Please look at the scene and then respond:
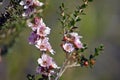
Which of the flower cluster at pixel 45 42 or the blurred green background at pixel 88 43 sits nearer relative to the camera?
the flower cluster at pixel 45 42

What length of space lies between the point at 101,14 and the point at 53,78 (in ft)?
21.9

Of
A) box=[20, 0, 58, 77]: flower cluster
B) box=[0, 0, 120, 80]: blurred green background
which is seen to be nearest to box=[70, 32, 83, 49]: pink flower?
box=[20, 0, 58, 77]: flower cluster

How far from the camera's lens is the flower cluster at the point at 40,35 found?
2.88 m

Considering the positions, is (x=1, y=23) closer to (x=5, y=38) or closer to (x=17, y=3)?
(x=17, y=3)

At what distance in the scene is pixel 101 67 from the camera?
10508 mm

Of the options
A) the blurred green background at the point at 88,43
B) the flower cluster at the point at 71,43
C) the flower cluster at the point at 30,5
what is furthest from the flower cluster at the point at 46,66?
the blurred green background at the point at 88,43

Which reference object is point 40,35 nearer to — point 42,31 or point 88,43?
point 42,31

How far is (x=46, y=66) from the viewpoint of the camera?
115 inches

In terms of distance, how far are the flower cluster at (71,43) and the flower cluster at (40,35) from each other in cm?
8

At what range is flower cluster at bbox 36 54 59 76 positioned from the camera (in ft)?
9.48

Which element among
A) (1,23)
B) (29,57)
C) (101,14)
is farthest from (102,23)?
(1,23)

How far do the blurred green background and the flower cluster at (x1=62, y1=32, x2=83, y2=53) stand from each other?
299 cm

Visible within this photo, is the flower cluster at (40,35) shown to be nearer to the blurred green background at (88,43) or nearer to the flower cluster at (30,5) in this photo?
the flower cluster at (30,5)

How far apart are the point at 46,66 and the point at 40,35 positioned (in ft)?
0.55
